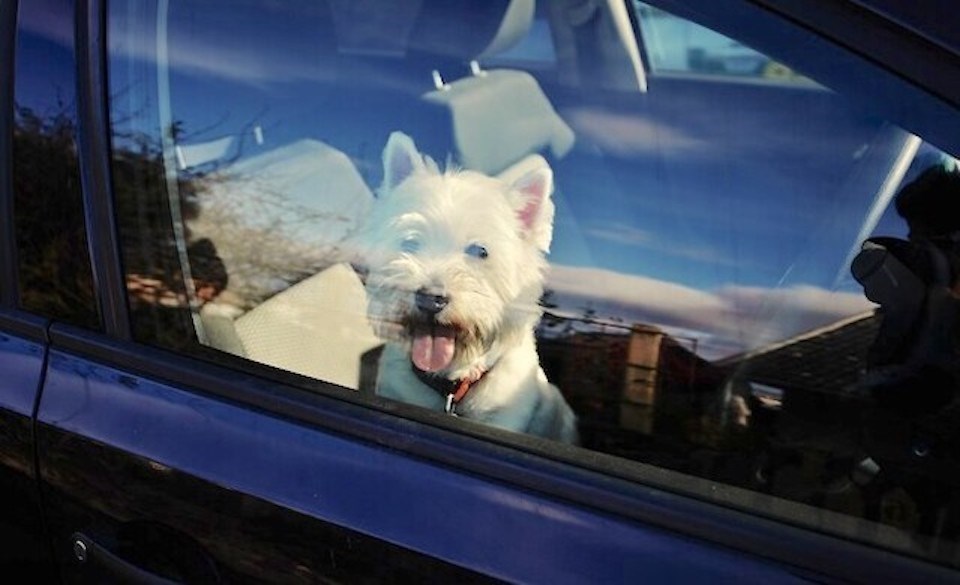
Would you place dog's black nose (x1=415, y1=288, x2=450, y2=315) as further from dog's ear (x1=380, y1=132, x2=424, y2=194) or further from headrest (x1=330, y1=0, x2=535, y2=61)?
headrest (x1=330, y1=0, x2=535, y2=61)

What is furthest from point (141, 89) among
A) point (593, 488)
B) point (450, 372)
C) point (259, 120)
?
point (593, 488)

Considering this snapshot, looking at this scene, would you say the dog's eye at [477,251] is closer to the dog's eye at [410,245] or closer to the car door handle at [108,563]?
the dog's eye at [410,245]

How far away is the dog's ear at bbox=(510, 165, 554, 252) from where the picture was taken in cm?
169

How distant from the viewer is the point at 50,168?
180 centimetres

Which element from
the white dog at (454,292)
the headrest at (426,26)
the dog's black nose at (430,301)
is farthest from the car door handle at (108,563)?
the headrest at (426,26)

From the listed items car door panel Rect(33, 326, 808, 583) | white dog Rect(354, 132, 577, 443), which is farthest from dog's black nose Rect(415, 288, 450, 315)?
car door panel Rect(33, 326, 808, 583)

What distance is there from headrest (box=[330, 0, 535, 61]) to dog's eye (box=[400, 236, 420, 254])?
0.31m

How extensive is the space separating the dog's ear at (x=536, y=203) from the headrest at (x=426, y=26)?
224 mm

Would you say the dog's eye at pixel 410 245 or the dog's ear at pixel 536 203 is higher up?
the dog's ear at pixel 536 203

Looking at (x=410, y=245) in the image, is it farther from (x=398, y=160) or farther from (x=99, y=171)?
(x=99, y=171)

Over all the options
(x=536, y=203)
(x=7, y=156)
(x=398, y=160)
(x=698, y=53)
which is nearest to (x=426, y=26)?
(x=398, y=160)

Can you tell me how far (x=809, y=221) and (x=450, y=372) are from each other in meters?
0.65

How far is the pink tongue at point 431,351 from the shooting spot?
5.67 ft

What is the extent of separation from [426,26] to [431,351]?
518mm
